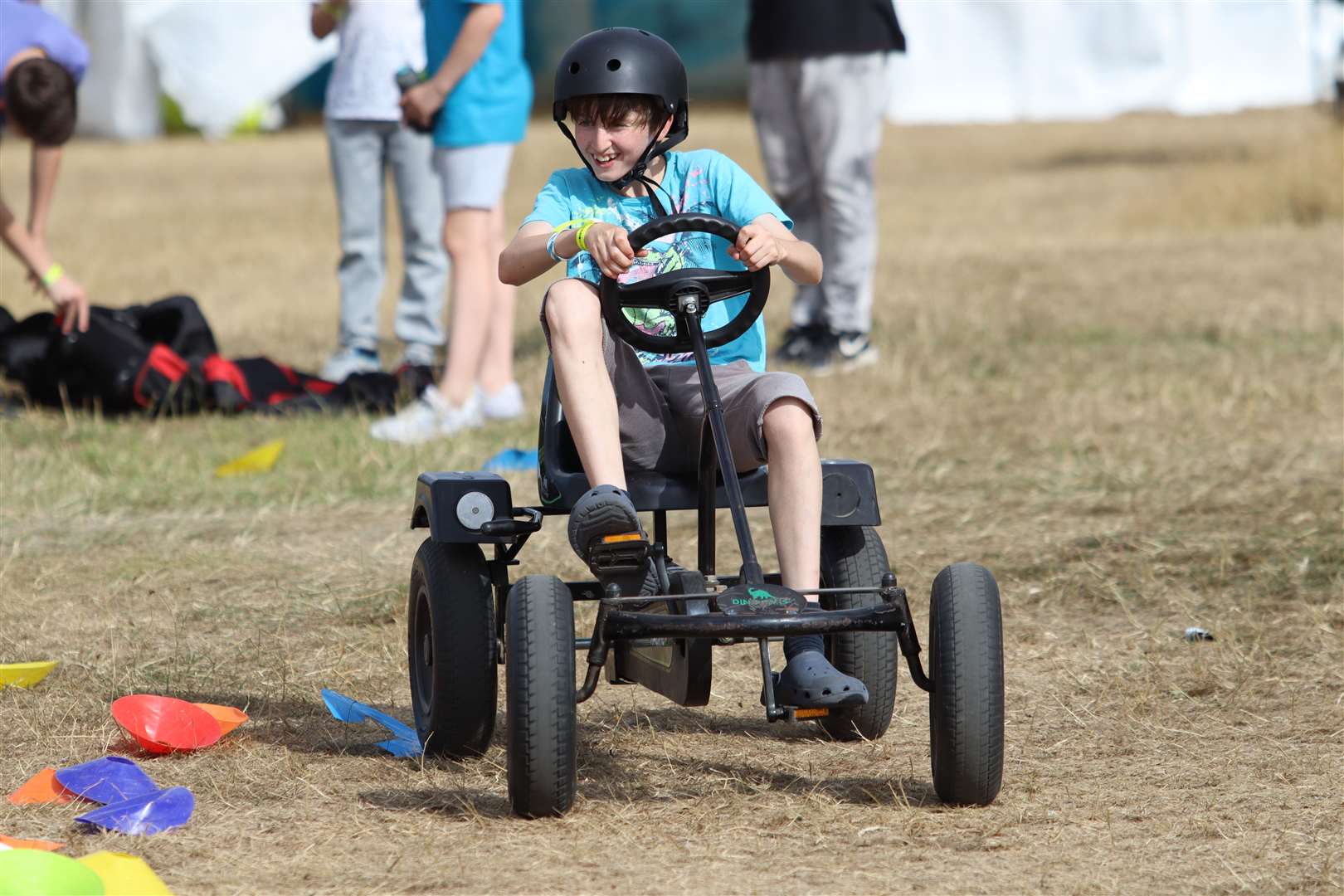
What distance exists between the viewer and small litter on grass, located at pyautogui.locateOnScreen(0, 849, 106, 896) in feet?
8.34

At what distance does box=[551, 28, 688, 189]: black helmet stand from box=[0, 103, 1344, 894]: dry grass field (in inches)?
50.6

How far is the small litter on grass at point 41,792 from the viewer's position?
316 cm

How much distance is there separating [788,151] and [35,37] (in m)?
3.11

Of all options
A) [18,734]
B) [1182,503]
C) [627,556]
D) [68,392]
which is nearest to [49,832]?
[18,734]

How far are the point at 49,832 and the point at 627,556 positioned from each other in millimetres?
1064

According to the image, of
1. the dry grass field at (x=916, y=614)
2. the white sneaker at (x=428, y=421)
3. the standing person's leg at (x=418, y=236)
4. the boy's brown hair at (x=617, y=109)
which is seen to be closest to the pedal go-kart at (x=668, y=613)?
the dry grass field at (x=916, y=614)

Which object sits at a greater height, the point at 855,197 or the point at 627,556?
the point at 855,197

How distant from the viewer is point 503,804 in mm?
3158

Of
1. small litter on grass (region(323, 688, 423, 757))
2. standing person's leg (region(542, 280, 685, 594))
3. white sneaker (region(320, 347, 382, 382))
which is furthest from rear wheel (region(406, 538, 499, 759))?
white sneaker (region(320, 347, 382, 382))

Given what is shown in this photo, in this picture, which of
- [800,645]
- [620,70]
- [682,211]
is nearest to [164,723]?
[800,645]

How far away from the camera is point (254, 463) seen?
6.19 m

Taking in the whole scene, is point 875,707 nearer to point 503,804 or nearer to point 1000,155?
point 503,804

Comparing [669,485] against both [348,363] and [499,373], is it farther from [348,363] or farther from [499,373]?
[348,363]

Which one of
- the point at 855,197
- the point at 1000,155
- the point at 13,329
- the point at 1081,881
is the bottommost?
the point at 1081,881
